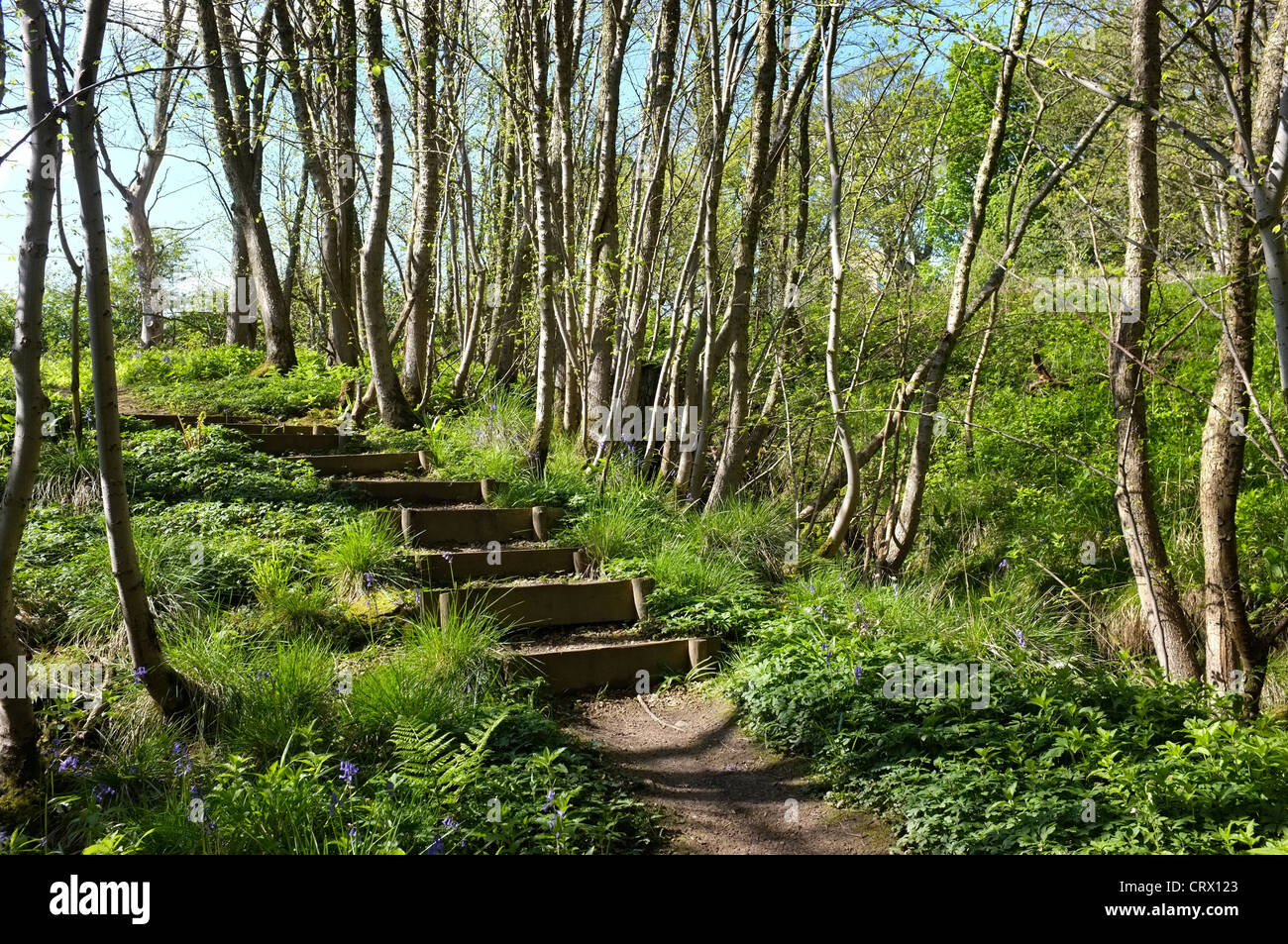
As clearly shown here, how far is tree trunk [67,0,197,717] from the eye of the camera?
3.51m

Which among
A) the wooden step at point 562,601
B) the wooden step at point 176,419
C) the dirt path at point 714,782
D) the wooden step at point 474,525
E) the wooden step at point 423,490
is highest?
the wooden step at point 176,419

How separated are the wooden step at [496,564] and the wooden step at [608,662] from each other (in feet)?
3.28

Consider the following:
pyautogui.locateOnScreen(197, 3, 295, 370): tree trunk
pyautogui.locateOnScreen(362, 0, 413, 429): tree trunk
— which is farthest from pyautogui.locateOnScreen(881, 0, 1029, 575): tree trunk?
pyautogui.locateOnScreen(197, 3, 295, 370): tree trunk

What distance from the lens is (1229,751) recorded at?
3.66 m

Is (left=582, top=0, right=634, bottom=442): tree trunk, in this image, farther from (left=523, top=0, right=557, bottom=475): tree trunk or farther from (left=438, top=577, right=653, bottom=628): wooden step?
(left=438, top=577, right=653, bottom=628): wooden step

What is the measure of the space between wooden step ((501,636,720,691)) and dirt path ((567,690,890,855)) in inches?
7.2

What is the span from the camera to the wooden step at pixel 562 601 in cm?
568

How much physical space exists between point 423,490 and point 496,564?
1409 millimetres

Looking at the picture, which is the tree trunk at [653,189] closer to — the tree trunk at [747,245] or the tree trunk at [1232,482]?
the tree trunk at [747,245]

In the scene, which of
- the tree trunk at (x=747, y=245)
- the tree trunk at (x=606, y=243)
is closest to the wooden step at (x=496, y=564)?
the tree trunk at (x=747, y=245)

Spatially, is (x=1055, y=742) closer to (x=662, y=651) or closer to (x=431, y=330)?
(x=662, y=651)

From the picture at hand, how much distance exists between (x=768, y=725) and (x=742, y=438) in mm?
3189

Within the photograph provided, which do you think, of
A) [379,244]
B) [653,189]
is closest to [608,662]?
[653,189]
